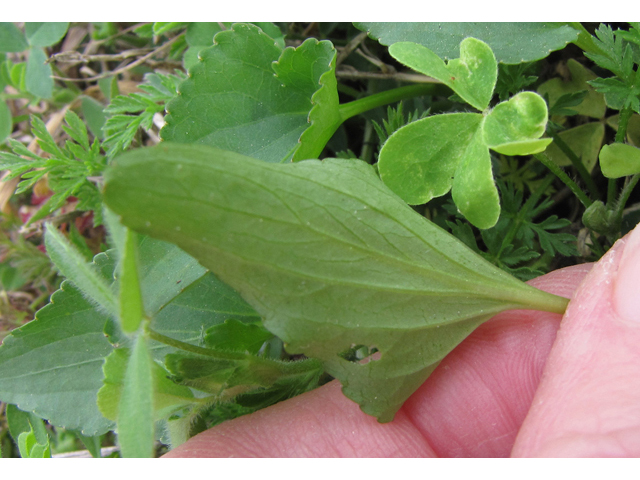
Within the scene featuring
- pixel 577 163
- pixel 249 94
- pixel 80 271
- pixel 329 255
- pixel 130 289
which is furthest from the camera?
pixel 577 163

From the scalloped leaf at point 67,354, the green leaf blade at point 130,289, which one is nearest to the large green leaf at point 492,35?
the scalloped leaf at point 67,354

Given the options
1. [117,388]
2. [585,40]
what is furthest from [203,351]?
[585,40]

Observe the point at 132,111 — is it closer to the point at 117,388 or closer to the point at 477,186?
the point at 117,388

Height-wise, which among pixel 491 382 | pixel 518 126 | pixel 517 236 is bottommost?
pixel 491 382

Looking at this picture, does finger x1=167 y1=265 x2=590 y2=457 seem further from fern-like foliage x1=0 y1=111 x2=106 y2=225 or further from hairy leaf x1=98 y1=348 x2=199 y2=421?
fern-like foliage x1=0 y1=111 x2=106 y2=225

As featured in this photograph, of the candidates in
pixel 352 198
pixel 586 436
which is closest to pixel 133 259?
pixel 352 198

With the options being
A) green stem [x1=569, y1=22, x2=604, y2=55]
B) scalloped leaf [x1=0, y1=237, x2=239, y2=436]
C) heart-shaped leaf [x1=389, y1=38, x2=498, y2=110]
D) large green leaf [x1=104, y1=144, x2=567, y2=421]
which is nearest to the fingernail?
large green leaf [x1=104, y1=144, x2=567, y2=421]
